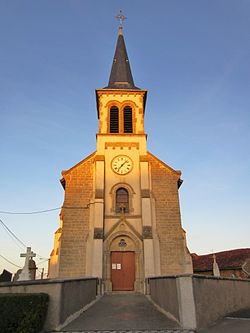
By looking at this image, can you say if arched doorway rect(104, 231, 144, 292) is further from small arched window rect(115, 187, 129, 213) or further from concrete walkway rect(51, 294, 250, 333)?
concrete walkway rect(51, 294, 250, 333)

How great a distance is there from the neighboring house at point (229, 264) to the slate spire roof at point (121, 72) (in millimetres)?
16415

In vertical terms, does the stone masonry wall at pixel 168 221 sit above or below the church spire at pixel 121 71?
below

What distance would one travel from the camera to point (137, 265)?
16.6 m

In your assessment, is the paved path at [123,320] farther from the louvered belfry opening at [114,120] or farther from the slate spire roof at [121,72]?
the slate spire roof at [121,72]

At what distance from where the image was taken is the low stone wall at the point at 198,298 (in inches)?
306

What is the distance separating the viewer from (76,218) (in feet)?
57.5

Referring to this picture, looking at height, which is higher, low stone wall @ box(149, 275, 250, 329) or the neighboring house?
the neighboring house

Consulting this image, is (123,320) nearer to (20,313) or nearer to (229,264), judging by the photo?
(20,313)

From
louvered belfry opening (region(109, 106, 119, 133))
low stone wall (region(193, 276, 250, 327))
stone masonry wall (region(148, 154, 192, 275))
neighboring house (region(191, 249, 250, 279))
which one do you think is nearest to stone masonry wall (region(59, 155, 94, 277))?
louvered belfry opening (region(109, 106, 119, 133))

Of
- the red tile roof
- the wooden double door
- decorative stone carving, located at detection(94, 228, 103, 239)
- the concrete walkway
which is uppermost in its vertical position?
decorative stone carving, located at detection(94, 228, 103, 239)

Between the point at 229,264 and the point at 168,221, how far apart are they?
33.0ft

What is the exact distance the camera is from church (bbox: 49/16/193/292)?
641 inches

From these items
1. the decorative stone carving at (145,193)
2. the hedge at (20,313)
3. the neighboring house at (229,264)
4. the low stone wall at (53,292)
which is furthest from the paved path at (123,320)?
the neighboring house at (229,264)

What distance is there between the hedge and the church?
841 centimetres
